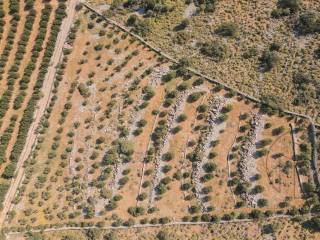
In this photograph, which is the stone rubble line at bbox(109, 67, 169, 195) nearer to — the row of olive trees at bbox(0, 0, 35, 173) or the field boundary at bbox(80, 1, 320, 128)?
the field boundary at bbox(80, 1, 320, 128)

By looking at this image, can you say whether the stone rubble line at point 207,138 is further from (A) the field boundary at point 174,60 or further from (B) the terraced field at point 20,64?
(B) the terraced field at point 20,64

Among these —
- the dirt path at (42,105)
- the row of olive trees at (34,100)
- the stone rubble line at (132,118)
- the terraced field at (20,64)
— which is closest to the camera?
the stone rubble line at (132,118)

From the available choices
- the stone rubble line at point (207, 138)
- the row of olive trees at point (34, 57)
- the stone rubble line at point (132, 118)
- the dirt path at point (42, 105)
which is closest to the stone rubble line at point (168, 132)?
the stone rubble line at point (207, 138)

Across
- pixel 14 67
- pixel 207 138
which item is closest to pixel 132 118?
pixel 207 138

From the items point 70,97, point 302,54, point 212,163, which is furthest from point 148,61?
point 302,54

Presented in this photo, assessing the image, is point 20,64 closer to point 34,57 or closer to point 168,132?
point 34,57

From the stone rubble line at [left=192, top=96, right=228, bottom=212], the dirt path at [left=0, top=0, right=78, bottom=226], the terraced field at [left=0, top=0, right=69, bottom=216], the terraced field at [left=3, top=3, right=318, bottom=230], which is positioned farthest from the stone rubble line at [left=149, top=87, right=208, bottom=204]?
the terraced field at [left=0, top=0, right=69, bottom=216]
